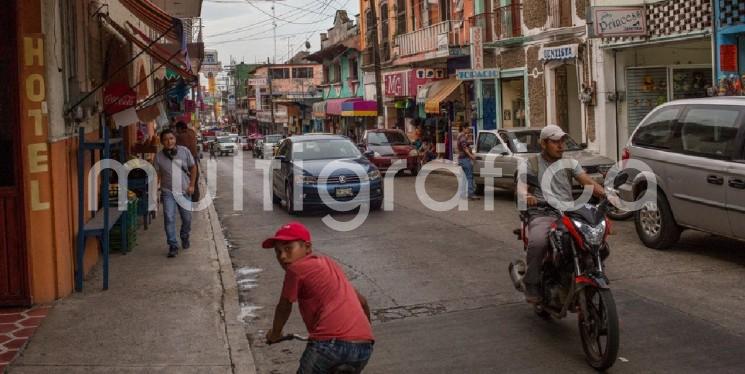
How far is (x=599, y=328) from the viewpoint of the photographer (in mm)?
5918

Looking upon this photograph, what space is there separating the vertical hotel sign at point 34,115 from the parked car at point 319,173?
7902 mm

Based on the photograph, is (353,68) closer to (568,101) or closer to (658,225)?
(568,101)

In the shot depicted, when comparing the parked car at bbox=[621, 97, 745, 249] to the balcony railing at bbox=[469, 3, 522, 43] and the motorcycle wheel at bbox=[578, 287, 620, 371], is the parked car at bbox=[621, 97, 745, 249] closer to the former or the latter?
the motorcycle wheel at bbox=[578, 287, 620, 371]

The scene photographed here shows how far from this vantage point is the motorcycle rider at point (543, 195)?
6.74 m

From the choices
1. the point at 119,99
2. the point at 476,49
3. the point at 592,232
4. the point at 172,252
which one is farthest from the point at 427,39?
the point at 592,232

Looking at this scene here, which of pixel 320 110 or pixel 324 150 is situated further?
pixel 320 110

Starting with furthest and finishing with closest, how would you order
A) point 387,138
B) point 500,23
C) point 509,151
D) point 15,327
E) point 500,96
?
point 500,96 < point 387,138 < point 500,23 < point 509,151 < point 15,327

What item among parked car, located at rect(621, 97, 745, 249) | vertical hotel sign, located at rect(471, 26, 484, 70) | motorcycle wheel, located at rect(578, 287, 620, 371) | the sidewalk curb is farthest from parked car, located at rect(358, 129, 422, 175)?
motorcycle wheel, located at rect(578, 287, 620, 371)

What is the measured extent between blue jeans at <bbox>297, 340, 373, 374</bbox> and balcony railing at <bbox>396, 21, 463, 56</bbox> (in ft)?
86.5

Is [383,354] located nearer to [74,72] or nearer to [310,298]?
[310,298]

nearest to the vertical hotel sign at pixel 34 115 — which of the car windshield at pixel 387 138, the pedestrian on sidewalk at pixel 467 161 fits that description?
the pedestrian on sidewalk at pixel 467 161

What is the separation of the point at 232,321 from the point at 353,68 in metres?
42.2

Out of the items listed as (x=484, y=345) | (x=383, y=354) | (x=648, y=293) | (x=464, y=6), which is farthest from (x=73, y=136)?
(x=464, y=6)

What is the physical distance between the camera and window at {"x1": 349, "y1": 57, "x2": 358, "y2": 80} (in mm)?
48666
